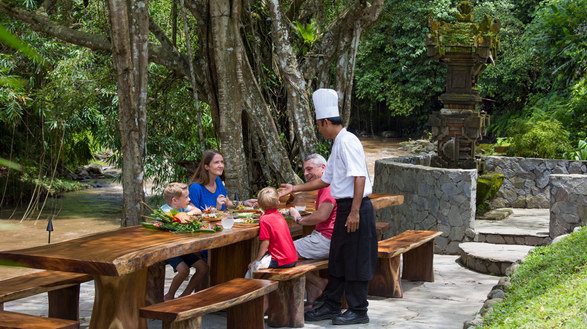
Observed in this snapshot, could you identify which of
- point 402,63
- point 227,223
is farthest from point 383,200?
point 402,63

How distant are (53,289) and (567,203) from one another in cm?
650

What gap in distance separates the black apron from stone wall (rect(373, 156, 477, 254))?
481 cm

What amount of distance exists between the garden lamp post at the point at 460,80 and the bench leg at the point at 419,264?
17.0 ft

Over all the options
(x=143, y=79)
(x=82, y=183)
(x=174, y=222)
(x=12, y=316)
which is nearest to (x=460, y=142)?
(x=143, y=79)

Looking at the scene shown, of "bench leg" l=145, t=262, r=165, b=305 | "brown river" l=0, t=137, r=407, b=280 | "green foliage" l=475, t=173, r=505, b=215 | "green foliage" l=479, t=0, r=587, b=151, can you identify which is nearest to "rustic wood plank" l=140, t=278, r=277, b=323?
"bench leg" l=145, t=262, r=165, b=305

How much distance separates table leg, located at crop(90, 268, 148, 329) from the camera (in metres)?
5.14

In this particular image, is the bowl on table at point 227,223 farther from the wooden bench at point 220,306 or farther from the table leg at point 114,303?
the table leg at point 114,303

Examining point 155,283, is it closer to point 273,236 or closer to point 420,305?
point 273,236

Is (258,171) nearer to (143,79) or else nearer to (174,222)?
(143,79)

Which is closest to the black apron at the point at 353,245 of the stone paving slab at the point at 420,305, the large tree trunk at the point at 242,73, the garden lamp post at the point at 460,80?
the stone paving slab at the point at 420,305

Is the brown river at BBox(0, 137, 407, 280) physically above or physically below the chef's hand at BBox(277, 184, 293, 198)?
below

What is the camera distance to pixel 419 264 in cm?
815

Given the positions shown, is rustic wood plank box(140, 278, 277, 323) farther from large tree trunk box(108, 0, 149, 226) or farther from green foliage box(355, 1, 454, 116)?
green foliage box(355, 1, 454, 116)

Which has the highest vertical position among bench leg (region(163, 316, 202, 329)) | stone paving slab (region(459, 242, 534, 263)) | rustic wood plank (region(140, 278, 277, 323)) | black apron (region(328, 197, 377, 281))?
black apron (region(328, 197, 377, 281))
